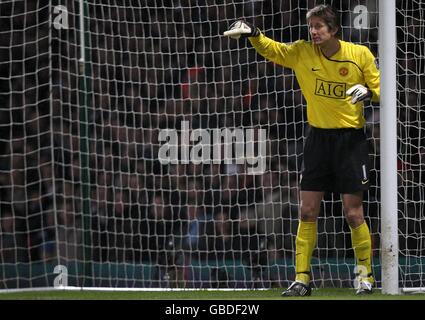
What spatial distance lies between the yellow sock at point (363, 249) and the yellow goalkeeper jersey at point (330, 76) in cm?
64

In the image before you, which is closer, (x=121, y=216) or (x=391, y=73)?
(x=391, y=73)

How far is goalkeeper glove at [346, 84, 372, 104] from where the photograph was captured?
679 cm

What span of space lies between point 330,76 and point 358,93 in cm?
33

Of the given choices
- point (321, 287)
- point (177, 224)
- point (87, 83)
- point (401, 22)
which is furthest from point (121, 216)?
point (401, 22)

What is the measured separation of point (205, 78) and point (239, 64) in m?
0.43

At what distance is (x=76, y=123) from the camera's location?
372 inches

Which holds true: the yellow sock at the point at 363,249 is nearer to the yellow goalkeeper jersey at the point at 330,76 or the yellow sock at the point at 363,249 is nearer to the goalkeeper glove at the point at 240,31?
the yellow goalkeeper jersey at the point at 330,76

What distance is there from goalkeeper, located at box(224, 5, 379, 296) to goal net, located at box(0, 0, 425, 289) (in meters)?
1.95

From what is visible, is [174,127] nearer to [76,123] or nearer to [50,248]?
[76,123]

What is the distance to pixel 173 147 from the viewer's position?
9.36 metres

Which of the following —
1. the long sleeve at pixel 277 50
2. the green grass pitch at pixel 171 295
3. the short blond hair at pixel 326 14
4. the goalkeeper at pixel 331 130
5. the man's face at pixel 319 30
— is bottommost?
the green grass pitch at pixel 171 295

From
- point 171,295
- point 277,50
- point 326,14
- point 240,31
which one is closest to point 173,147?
point 171,295

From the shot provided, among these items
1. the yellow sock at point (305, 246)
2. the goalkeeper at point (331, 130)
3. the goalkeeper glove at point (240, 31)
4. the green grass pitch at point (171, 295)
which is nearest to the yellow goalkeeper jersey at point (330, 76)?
the goalkeeper at point (331, 130)

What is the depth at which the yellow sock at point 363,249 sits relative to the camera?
7.16m
